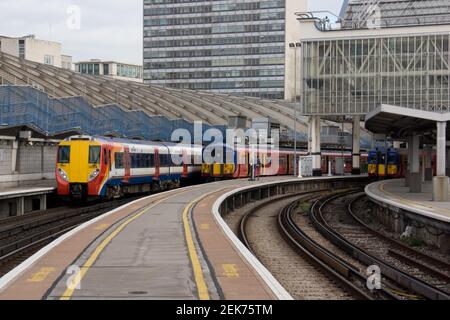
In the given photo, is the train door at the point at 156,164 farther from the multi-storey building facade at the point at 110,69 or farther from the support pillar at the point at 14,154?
the multi-storey building facade at the point at 110,69

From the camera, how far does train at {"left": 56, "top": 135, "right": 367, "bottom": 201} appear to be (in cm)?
3089

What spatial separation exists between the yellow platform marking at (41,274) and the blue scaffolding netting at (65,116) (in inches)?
802

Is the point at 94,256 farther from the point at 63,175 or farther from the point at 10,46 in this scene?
the point at 10,46

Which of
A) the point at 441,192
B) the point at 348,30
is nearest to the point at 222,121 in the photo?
the point at 348,30

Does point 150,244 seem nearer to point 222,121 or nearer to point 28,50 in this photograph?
point 222,121

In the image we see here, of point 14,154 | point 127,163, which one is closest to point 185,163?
point 127,163

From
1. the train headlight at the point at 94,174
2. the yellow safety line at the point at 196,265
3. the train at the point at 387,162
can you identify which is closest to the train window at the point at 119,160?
the train headlight at the point at 94,174

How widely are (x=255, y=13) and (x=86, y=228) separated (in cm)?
13934

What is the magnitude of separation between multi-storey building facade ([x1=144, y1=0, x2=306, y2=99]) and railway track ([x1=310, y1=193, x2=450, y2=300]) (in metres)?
121

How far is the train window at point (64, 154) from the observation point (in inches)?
A: 1222

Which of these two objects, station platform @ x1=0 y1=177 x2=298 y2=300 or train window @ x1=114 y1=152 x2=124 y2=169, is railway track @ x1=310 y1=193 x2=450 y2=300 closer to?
station platform @ x1=0 y1=177 x2=298 y2=300

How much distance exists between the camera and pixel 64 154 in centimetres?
3111

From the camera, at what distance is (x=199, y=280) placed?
11.6 meters

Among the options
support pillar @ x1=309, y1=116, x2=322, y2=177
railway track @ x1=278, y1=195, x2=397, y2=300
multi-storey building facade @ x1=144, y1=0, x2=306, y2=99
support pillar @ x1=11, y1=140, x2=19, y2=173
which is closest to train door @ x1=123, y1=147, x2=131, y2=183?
support pillar @ x1=11, y1=140, x2=19, y2=173
